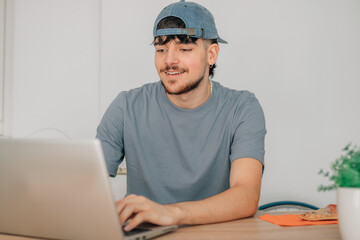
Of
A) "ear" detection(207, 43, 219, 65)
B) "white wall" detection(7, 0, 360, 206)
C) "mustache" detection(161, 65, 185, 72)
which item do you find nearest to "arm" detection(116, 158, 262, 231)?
"mustache" detection(161, 65, 185, 72)

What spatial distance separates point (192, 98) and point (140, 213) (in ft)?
3.07

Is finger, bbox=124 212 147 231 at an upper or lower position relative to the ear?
lower

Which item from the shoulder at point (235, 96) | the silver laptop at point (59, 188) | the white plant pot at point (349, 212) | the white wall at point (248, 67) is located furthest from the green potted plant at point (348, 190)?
the white wall at point (248, 67)

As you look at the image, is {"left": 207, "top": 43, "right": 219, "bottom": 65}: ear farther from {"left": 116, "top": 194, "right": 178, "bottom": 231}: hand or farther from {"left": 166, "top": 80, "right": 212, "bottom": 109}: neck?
{"left": 116, "top": 194, "right": 178, "bottom": 231}: hand

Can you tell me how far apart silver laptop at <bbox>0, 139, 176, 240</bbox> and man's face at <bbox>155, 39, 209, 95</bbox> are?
990 millimetres

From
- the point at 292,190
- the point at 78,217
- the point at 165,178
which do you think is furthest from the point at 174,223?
the point at 292,190

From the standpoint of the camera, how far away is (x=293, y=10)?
2.85 metres

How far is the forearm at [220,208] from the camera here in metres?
1.11

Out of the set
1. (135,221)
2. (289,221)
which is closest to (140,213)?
(135,221)

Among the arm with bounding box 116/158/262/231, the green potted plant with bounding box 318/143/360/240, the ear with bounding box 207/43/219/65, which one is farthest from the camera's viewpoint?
the ear with bounding box 207/43/219/65

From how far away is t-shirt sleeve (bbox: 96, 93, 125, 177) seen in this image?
1761 mm

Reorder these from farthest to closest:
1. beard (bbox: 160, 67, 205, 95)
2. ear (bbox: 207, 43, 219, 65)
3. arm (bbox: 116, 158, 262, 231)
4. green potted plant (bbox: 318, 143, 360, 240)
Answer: ear (bbox: 207, 43, 219, 65) < beard (bbox: 160, 67, 205, 95) < arm (bbox: 116, 158, 262, 231) < green potted plant (bbox: 318, 143, 360, 240)

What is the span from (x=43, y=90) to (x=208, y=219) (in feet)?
6.87

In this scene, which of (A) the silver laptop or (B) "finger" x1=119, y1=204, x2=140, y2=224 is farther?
(B) "finger" x1=119, y1=204, x2=140, y2=224
